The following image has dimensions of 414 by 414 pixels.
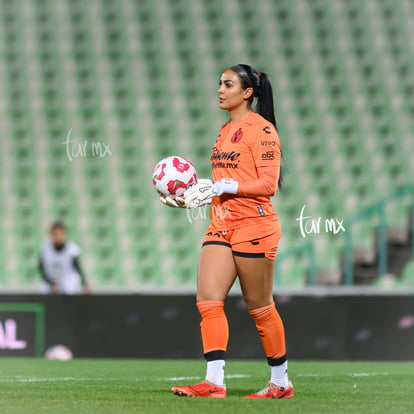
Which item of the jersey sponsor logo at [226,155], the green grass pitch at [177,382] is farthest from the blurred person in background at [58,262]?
the jersey sponsor logo at [226,155]

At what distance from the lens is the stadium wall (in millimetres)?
9070

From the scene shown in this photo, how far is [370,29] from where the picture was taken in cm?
1417

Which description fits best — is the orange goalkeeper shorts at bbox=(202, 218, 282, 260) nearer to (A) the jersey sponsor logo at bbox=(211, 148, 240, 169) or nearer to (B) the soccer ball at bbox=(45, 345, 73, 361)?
(A) the jersey sponsor logo at bbox=(211, 148, 240, 169)

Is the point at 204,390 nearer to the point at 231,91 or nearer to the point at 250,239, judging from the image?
the point at 250,239

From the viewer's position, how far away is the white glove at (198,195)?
489 centimetres

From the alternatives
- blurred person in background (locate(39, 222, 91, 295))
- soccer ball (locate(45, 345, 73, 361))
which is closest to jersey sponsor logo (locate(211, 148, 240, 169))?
soccer ball (locate(45, 345, 73, 361))

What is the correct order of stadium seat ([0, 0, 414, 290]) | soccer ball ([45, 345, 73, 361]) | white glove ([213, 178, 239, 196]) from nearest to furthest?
1. white glove ([213, 178, 239, 196])
2. soccer ball ([45, 345, 73, 361])
3. stadium seat ([0, 0, 414, 290])

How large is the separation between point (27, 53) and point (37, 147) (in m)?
2.07

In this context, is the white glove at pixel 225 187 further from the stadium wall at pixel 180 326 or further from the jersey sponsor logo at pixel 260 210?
the stadium wall at pixel 180 326

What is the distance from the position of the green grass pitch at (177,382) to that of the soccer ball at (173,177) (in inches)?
41.0

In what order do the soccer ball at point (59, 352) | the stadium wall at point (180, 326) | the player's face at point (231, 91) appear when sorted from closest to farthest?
the player's face at point (231, 91) < the stadium wall at point (180, 326) < the soccer ball at point (59, 352)

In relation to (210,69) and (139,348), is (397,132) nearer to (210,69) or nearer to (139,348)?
(210,69)

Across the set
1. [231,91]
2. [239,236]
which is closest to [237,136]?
[231,91]

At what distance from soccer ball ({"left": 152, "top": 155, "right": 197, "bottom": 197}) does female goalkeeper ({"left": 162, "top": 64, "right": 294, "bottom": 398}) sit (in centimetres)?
8
